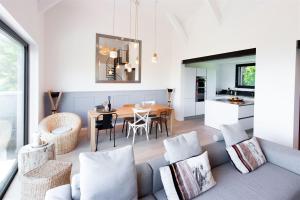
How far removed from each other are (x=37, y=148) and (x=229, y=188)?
243cm

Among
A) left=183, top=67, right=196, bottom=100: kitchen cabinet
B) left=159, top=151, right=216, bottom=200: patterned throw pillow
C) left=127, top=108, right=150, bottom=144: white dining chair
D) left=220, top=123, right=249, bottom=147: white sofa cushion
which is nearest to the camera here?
left=159, top=151, right=216, bottom=200: patterned throw pillow

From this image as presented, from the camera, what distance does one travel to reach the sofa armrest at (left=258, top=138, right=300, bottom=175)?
6.94ft

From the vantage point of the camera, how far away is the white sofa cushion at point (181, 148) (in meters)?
1.79

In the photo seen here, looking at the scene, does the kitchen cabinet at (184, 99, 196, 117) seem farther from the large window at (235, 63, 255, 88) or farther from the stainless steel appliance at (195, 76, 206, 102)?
the large window at (235, 63, 255, 88)

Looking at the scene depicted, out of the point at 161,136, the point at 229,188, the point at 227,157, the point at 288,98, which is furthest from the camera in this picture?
the point at 161,136

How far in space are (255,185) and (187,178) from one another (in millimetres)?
759

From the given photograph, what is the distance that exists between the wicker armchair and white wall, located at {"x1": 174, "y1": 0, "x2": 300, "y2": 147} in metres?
3.95

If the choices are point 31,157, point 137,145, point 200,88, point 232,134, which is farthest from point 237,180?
point 200,88

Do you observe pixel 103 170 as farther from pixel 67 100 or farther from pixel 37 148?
pixel 67 100

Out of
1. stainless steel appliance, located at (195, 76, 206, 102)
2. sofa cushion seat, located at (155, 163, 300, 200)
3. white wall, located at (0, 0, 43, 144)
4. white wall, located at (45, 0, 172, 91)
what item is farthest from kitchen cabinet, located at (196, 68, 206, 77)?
white wall, located at (0, 0, 43, 144)

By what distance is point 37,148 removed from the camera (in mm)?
2471

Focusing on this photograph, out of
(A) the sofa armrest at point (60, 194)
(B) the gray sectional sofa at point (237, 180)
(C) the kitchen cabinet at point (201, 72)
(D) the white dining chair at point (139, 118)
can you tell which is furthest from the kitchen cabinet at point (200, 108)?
(A) the sofa armrest at point (60, 194)

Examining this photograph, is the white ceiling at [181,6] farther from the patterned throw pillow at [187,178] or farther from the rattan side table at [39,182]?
the rattan side table at [39,182]

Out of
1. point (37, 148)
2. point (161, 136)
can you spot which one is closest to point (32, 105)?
point (37, 148)
